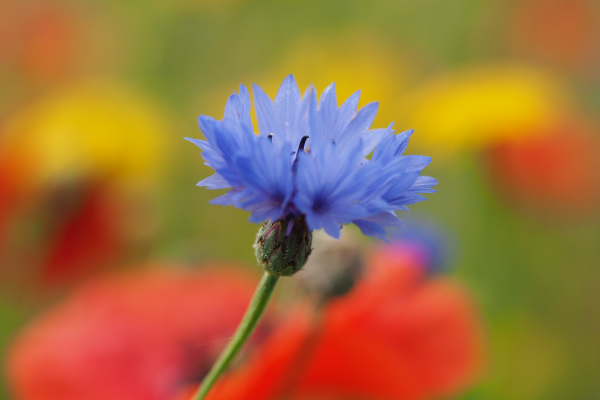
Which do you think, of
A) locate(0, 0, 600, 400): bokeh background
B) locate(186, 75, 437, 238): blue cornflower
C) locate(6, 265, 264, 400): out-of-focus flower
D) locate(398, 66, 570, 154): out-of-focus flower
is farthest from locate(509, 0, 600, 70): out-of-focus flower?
locate(186, 75, 437, 238): blue cornflower

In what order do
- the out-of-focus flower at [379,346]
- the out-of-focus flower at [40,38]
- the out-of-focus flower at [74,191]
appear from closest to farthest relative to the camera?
the out-of-focus flower at [379,346]
the out-of-focus flower at [74,191]
the out-of-focus flower at [40,38]

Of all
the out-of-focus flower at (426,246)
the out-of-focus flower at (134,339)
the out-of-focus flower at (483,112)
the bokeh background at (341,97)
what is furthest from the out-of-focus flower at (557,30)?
the out-of-focus flower at (134,339)

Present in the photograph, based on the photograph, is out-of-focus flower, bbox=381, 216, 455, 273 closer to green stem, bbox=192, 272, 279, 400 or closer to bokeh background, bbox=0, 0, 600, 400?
bokeh background, bbox=0, 0, 600, 400

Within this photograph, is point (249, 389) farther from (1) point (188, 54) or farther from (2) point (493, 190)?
(1) point (188, 54)

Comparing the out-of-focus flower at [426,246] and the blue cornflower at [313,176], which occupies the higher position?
the out-of-focus flower at [426,246]

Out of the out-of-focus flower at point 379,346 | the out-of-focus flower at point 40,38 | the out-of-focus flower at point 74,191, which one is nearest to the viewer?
the out-of-focus flower at point 379,346

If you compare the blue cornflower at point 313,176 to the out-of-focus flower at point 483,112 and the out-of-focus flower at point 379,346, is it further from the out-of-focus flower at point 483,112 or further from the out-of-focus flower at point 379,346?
the out-of-focus flower at point 483,112
